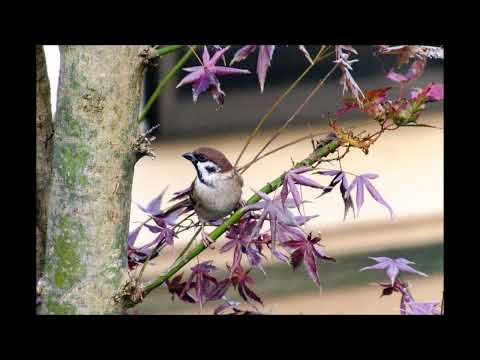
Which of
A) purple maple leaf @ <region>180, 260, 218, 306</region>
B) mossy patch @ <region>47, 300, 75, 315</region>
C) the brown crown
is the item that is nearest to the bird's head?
the brown crown

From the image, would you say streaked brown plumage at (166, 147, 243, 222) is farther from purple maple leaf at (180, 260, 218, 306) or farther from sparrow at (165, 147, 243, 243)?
purple maple leaf at (180, 260, 218, 306)

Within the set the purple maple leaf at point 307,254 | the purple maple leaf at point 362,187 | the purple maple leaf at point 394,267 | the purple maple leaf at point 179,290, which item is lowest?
the purple maple leaf at point 179,290

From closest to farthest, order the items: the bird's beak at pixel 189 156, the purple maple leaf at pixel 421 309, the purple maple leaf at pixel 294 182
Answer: the purple maple leaf at pixel 294 182
the purple maple leaf at pixel 421 309
the bird's beak at pixel 189 156

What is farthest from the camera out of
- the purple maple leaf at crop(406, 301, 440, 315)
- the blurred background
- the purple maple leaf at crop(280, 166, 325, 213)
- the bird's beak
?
the blurred background

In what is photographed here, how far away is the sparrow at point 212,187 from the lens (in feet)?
3.64

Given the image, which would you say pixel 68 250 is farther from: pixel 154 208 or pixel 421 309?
pixel 421 309

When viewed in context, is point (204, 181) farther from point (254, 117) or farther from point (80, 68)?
point (254, 117)

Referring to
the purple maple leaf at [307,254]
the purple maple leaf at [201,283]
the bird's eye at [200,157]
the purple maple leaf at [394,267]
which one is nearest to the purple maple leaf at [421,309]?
the purple maple leaf at [394,267]

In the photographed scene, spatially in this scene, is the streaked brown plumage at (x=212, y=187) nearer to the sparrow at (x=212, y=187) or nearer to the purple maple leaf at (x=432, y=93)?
the sparrow at (x=212, y=187)

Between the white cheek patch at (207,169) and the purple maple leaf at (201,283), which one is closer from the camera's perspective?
the purple maple leaf at (201,283)

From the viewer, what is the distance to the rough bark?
104 centimetres

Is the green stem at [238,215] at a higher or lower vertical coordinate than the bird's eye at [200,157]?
lower

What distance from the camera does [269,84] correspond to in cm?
242

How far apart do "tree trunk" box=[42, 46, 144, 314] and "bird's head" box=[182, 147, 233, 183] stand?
8.7 inches
